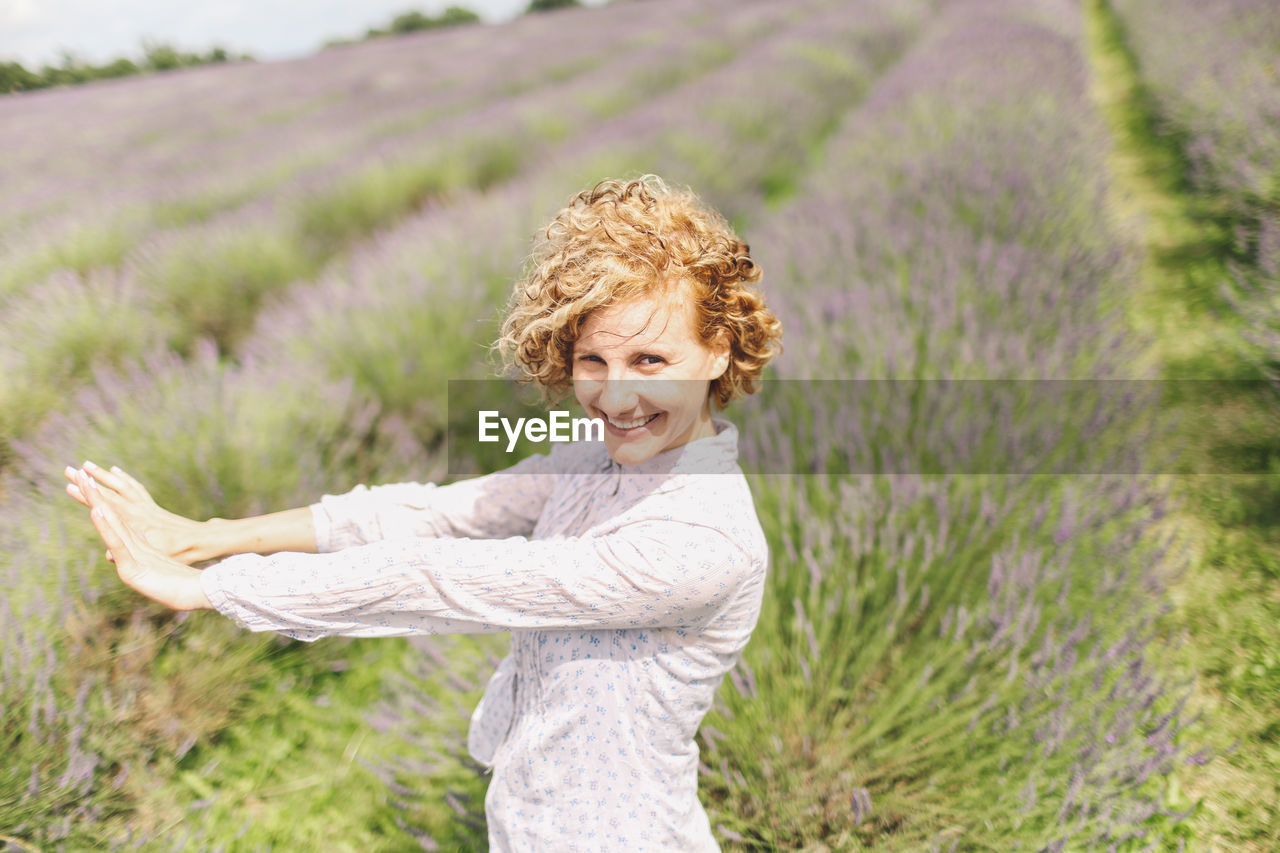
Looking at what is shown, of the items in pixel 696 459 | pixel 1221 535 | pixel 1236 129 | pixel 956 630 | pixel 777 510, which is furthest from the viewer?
pixel 1236 129

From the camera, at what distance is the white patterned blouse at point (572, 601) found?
2.81 feet

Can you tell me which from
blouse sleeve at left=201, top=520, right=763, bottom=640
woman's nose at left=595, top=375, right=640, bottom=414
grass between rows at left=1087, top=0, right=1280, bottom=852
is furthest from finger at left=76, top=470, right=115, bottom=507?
grass between rows at left=1087, top=0, right=1280, bottom=852

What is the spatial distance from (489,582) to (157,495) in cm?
155

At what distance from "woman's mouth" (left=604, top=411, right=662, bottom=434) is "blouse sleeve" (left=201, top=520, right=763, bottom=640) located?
0.48 ft

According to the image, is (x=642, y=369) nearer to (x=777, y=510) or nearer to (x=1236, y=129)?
(x=777, y=510)

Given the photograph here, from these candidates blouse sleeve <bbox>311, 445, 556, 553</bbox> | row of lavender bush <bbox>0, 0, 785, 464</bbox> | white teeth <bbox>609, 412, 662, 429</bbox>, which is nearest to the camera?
white teeth <bbox>609, 412, 662, 429</bbox>

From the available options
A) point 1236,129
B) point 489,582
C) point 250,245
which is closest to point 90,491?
point 489,582

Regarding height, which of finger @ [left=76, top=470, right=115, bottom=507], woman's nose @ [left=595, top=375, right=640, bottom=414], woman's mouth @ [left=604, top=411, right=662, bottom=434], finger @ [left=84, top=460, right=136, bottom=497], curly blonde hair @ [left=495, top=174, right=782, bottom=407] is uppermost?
curly blonde hair @ [left=495, top=174, right=782, bottom=407]

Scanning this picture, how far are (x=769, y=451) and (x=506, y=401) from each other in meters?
1.38

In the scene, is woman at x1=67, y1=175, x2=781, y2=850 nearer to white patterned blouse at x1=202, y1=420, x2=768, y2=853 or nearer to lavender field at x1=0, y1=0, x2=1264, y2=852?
white patterned blouse at x1=202, y1=420, x2=768, y2=853

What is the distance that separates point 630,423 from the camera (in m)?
0.95

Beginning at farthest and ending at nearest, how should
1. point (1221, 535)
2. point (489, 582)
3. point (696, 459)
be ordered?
point (1221, 535) → point (696, 459) → point (489, 582)

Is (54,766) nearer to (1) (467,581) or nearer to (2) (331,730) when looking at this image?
(2) (331,730)

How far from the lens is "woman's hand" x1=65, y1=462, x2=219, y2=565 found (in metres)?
0.98
